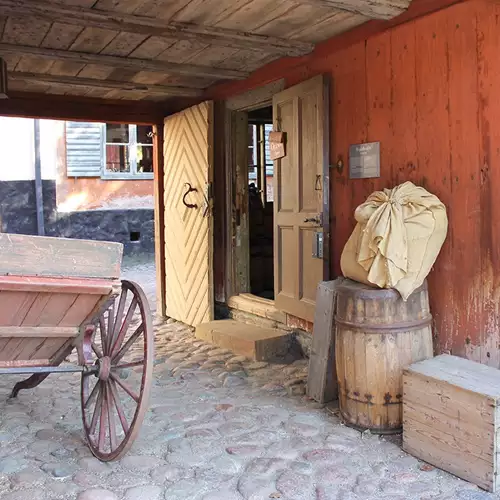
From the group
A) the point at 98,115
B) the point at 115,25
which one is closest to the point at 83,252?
the point at 115,25

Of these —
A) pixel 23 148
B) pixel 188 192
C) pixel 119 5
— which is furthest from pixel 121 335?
pixel 23 148

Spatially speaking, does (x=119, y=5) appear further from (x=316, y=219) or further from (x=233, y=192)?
(x=233, y=192)

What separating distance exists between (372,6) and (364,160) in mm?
1060

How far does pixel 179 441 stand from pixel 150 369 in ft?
2.06

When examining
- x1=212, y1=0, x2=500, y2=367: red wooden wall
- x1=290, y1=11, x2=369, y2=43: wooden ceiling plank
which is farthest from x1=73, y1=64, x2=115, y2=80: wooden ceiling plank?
x1=212, y1=0, x2=500, y2=367: red wooden wall

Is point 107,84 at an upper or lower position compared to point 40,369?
upper

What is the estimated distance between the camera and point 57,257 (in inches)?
99.3

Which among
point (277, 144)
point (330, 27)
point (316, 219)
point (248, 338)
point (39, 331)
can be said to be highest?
point (330, 27)

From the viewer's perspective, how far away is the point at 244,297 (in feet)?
20.1

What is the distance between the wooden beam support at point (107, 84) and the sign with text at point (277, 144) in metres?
1.54

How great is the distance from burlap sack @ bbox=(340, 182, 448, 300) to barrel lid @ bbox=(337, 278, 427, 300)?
33 millimetres

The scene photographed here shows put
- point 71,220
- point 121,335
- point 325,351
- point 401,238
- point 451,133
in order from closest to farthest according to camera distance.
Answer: point 121,335
point 401,238
point 451,133
point 325,351
point 71,220

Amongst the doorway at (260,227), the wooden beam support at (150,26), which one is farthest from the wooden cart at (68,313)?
the doorway at (260,227)

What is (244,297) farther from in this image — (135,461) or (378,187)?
(135,461)
